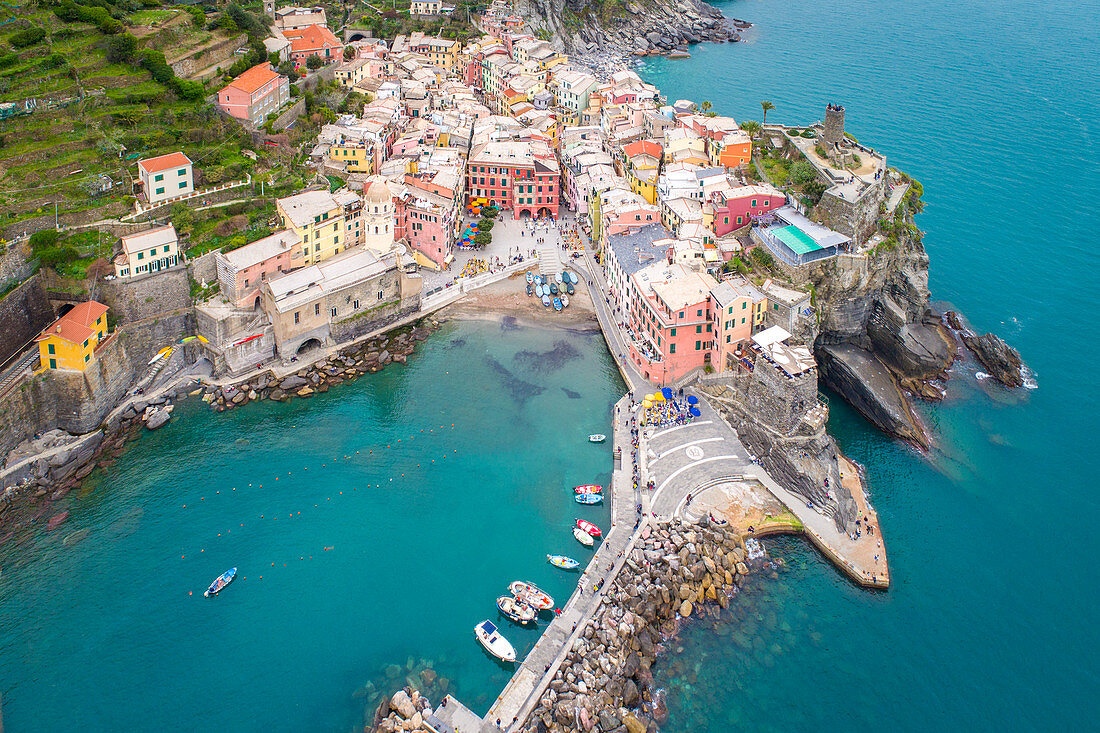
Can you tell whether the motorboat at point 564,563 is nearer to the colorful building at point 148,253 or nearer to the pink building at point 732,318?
the pink building at point 732,318

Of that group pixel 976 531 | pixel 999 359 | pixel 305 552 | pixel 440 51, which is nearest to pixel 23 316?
A: pixel 305 552

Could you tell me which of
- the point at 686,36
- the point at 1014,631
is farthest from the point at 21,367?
the point at 686,36

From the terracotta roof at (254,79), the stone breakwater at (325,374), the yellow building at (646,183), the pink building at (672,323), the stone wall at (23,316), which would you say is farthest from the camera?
the terracotta roof at (254,79)

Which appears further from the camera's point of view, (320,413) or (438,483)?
(320,413)

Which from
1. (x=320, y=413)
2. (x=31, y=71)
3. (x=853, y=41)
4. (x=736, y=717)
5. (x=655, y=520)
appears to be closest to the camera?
(x=736, y=717)

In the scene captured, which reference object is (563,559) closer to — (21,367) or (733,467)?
(733,467)

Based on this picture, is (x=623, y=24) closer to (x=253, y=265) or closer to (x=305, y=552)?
(x=253, y=265)

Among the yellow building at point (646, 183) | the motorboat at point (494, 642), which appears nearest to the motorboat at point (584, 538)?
the motorboat at point (494, 642)

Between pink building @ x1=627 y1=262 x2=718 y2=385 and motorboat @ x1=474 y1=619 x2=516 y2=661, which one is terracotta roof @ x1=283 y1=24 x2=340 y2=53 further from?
motorboat @ x1=474 y1=619 x2=516 y2=661
